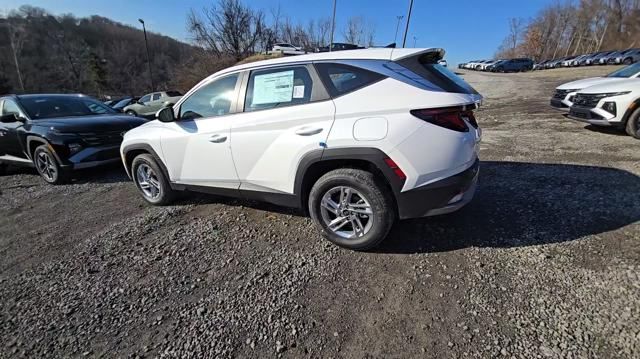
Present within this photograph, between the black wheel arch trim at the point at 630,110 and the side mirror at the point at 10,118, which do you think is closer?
the side mirror at the point at 10,118

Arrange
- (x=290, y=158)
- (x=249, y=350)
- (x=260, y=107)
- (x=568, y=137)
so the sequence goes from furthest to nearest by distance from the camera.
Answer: (x=568, y=137)
(x=260, y=107)
(x=290, y=158)
(x=249, y=350)

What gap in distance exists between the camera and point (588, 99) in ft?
21.2

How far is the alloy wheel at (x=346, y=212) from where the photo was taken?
2.78m

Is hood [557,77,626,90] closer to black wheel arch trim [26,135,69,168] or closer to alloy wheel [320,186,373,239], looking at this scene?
alloy wheel [320,186,373,239]

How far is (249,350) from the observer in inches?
75.9

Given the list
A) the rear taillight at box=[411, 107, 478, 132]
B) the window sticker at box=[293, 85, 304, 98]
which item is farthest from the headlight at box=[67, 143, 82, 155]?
the rear taillight at box=[411, 107, 478, 132]

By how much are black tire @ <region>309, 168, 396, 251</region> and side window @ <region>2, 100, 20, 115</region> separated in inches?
261

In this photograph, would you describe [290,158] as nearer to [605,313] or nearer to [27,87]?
[605,313]

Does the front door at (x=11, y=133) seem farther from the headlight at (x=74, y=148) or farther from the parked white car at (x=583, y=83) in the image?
the parked white car at (x=583, y=83)

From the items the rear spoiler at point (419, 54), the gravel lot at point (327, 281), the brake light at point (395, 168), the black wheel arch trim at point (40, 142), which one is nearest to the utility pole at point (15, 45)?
the black wheel arch trim at point (40, 142)

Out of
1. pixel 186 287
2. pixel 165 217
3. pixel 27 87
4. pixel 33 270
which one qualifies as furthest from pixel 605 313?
pixel 27 87

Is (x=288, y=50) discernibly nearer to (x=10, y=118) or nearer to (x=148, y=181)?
(x=148, y=181)

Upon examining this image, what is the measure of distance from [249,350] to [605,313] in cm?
235

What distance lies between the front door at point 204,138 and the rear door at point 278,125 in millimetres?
146
